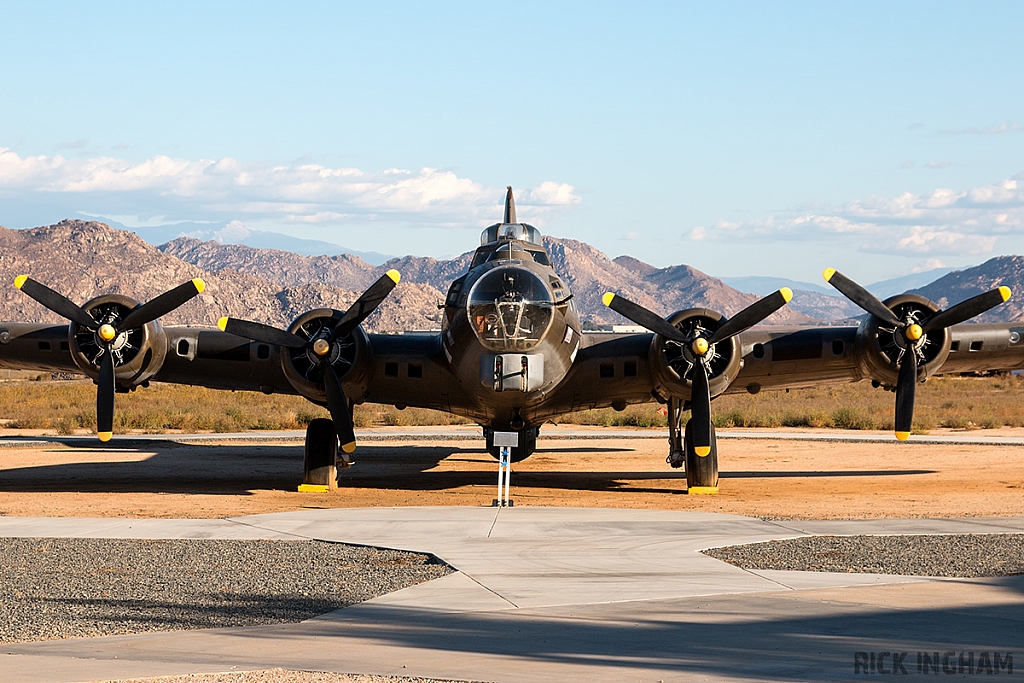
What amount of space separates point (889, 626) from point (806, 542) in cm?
533

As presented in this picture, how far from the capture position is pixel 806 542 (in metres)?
14.9

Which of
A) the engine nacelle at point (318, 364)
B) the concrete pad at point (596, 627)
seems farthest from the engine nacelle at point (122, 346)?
the concrete pad at point (596, 627)

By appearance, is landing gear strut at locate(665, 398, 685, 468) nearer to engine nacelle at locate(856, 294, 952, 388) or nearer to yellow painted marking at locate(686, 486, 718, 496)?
yellow painted marking at locate(686, 486, 718, 496)

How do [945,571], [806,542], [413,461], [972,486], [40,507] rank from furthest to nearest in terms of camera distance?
[413,461] → [972,486] → [40,507] → [806,542] → [945,571]

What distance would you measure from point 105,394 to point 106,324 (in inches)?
55.1

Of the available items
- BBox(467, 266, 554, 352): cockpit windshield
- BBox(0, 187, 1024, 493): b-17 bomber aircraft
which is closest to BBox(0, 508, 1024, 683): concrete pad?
BBox(467, 266, 554, 352): cockpit windshield

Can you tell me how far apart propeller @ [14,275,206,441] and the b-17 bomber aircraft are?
4 centimetres

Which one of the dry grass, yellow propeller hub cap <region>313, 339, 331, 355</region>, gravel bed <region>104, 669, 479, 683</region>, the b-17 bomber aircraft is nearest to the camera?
gravel bed <region>104, 669, 479, 683</region>

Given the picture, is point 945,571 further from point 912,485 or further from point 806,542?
point 912,485

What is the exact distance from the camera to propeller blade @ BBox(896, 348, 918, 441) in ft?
69.3

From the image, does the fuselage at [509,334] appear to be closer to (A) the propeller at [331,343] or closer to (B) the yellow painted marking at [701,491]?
(A) the propeller at [331,343]

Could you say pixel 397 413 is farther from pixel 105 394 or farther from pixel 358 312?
pixel 105 394

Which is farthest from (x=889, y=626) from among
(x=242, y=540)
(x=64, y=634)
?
(x=242, y=540)

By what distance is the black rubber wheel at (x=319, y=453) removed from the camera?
22.9 meters
